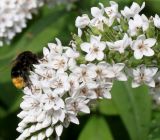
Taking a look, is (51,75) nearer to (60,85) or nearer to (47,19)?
(60,85)

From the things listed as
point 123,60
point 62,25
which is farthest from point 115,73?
point 62,25

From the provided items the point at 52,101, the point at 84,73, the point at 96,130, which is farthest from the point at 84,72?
the point at 96,130

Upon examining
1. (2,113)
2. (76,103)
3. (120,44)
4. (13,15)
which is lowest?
(76,103)

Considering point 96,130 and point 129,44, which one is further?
point 96,130

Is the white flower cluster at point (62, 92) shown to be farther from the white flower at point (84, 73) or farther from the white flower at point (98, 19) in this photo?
the white flower at point (98, 19)

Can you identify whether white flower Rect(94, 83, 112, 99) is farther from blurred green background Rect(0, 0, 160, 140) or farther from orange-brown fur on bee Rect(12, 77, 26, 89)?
blurred green background Rect(0, 0, 160, 140)

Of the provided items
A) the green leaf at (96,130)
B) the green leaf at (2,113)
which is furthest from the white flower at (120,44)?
the green leaf at (2,113)

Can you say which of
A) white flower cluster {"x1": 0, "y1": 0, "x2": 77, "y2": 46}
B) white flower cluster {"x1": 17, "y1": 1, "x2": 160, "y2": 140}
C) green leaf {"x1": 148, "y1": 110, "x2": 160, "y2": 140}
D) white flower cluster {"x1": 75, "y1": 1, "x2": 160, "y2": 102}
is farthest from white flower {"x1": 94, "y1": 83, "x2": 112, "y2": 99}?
white flower cluster {"x1": 0, "y1": 0, "x2": 77, "y2": 46}

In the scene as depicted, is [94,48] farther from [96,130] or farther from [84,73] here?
[96,130]

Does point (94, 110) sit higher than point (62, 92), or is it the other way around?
point (94, 110)
